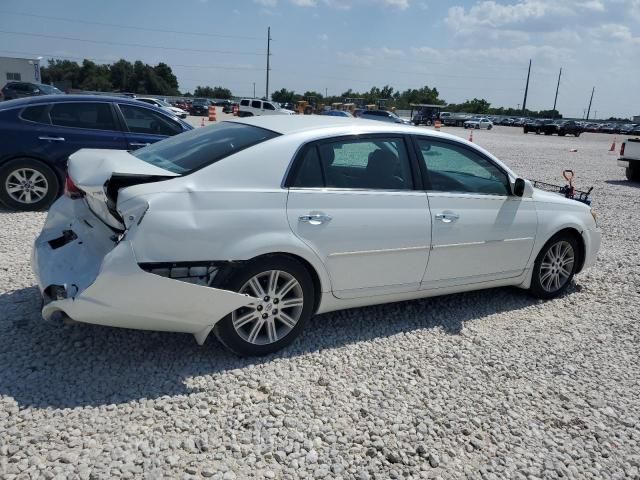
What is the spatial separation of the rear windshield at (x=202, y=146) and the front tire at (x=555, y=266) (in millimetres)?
2895

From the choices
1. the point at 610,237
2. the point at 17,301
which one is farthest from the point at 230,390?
the point at 610,237

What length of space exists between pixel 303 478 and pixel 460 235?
2.34 meters

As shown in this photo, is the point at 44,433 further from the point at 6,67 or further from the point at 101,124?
the point at 6,67

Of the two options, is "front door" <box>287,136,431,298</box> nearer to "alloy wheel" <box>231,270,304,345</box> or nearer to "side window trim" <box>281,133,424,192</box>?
"side window trim" <box>281,133,424,192</box>

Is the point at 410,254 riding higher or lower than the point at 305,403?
higher

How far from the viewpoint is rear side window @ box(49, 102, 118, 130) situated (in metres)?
7.18

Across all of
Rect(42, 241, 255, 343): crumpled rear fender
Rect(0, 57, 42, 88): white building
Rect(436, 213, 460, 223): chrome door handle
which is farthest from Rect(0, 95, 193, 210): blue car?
Rect(0, 57, 42, 88): white building

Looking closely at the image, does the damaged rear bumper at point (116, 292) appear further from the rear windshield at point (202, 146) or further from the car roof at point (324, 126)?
the car roof at point (324, 126)

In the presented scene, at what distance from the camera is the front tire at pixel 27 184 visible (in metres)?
6.85

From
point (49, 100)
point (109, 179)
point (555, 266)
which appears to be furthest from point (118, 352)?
point (49, 100)

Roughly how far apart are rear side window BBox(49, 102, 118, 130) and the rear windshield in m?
3.80

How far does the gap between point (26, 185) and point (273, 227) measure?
519cm

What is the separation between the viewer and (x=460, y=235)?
13.6ft

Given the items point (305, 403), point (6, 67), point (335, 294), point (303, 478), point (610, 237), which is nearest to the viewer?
point (303, 478)
